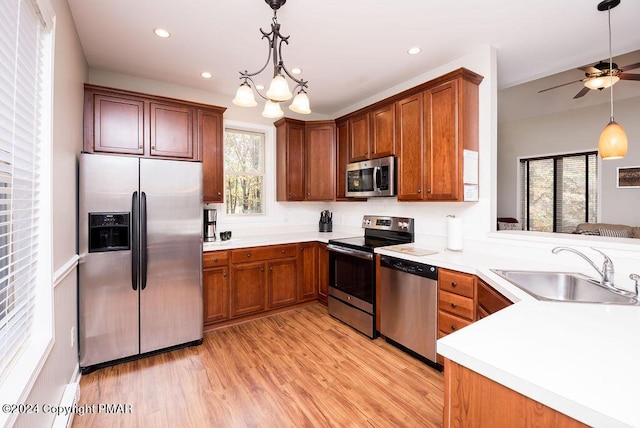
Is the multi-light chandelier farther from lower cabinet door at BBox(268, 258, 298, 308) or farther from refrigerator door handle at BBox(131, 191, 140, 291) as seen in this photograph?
lower cabinet door at BBox(268, 258, 298, 308)

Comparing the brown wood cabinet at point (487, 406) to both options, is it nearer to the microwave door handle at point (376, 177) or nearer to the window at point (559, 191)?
the microwave door handle at point (376, 177)

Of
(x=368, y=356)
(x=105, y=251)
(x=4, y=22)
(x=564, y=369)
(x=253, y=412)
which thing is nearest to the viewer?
(x=564, y=369)

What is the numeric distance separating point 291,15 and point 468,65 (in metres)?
1.74

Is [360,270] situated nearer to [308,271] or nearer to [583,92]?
[308,271]

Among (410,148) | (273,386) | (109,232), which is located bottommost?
(273,386)

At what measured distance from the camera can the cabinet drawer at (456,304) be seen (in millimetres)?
2158

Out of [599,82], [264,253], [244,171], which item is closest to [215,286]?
[264,253]

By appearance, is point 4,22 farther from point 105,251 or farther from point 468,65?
point 468,65

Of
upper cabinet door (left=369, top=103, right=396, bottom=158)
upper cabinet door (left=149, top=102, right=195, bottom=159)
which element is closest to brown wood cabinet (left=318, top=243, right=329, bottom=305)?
upper cabinet door (left=369, top=103, right=396, bottom=158)

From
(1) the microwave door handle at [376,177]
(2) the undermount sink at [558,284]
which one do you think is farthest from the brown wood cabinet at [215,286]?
(2) the undermount sink at [558,284]

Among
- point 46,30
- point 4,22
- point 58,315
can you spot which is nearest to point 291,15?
point 46,30

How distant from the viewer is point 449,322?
2.28 metres

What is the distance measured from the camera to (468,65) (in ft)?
9.04

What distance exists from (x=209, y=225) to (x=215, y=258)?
52cm
